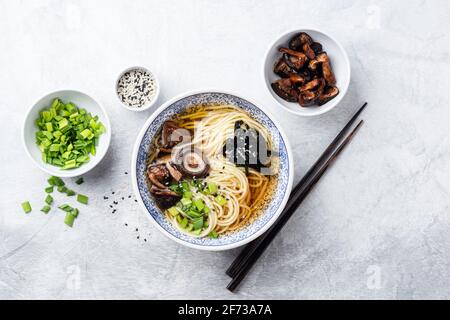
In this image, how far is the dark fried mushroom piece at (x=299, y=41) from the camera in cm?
311

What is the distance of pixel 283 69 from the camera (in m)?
3.15

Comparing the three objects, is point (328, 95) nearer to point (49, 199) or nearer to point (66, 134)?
point (66, 134)

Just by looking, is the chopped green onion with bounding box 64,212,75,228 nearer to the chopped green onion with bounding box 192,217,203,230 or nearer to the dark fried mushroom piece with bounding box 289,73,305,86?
the chopped green onion with bounding box 192,217,203,230

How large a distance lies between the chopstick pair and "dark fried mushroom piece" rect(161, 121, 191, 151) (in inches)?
31.3

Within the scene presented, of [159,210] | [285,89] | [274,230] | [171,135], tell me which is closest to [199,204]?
[159,210]

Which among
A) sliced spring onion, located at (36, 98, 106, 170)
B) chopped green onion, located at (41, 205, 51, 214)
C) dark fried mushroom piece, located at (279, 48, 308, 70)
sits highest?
dark fried mushroom piece, located at (279, 48, 308, 70)

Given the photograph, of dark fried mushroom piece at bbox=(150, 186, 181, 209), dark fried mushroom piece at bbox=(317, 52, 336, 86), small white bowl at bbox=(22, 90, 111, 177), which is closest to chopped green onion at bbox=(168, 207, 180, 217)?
dark fried mushroom piece at bbox=(150, 186, 181, 209)

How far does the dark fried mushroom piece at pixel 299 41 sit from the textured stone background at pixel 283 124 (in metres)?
0.21

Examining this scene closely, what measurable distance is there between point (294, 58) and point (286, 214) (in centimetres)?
98

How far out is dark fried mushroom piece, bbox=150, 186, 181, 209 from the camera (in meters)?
2.87

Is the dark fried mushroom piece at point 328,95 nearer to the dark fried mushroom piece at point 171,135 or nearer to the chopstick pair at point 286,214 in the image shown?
the chopstick pair at point 286,214

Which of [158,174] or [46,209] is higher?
[158,174]

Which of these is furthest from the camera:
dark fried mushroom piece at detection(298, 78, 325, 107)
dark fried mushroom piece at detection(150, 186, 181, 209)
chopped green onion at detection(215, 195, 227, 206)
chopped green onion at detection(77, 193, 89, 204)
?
chopped green onion at detection(77, 193, 89, 204)
